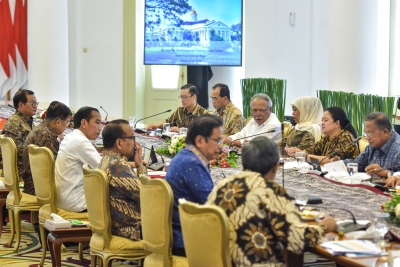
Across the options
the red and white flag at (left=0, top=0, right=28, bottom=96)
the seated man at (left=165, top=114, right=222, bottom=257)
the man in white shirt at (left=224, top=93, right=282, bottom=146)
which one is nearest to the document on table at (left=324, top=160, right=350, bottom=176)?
the seated man at (left=165, top=114, right=222, bottom=257)

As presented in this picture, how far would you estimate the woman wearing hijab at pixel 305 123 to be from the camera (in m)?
6.50

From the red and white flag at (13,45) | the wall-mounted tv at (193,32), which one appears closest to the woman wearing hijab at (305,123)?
the wall-mounted tv at (193,32)

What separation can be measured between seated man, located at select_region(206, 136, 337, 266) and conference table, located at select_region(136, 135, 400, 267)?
0.60ft

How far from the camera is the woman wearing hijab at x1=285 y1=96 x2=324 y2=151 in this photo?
650 centimetres

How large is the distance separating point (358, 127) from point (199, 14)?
426cm

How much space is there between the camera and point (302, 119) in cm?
671

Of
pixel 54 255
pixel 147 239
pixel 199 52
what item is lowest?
pixel 54 255

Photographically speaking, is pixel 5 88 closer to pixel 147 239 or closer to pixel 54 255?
pixel 54 255

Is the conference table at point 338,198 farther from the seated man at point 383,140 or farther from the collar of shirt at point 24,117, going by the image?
the collar of shirt at point 24,117

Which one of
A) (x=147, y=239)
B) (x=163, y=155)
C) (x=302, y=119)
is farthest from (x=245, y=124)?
(x=147, y=239)

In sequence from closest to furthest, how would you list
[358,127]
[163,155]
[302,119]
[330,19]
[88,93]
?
[163,155]
[302,119]
[358,127]
[330,19]
[88,93]

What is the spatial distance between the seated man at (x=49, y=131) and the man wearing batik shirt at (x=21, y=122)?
25.4 inches

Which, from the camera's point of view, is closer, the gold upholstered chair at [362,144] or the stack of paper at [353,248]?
the stack of paper at [353,248]

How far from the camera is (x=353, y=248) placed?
306cm
